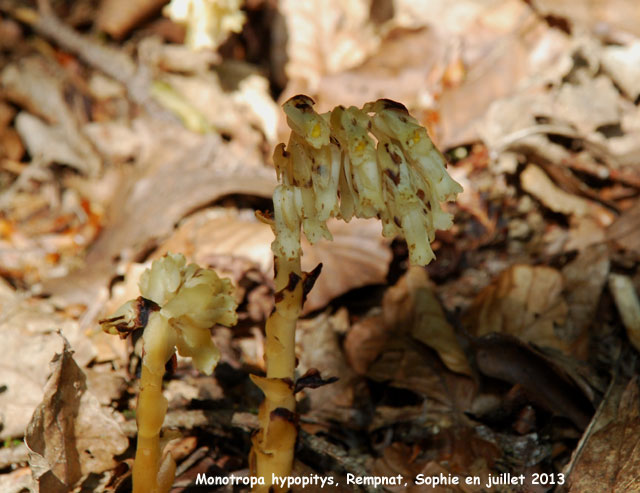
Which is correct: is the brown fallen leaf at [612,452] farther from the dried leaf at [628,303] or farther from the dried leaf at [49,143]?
the dried leaf at [49,143]

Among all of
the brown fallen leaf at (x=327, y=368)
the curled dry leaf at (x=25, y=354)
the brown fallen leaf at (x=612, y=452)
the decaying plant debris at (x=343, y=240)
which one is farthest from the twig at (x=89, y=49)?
the brown fallen leaf at (x=612, y=452)

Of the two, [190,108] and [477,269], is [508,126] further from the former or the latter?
[190,108]

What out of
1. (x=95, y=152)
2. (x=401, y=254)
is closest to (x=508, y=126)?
(x=401, y=254)

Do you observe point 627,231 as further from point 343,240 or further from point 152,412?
point 152,412

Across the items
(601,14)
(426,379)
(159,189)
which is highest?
(601,14)

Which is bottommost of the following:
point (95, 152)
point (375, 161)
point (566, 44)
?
point (375, 161)

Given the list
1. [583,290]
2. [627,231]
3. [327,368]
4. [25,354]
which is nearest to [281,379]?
[327,368]
